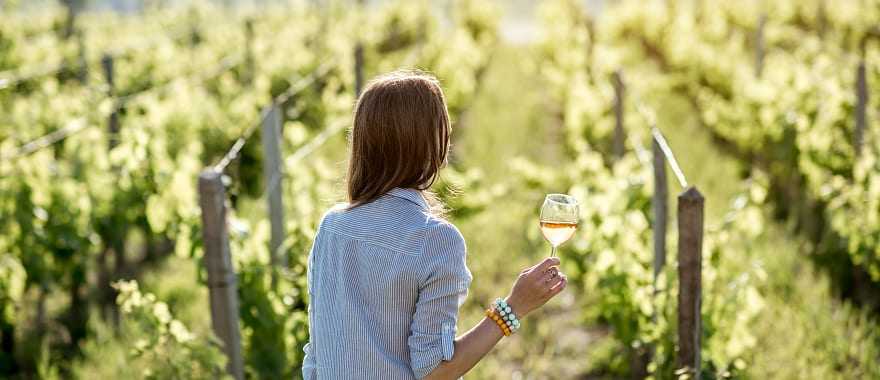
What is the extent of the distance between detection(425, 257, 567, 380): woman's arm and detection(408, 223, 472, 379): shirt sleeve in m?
0.02

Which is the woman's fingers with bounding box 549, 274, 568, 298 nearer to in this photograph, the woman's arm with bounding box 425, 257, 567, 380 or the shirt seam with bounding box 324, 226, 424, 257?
the woman's arm with bounding box 425, 257, 567, 380

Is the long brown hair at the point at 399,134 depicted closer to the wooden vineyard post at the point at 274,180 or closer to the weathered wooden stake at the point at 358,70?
the wooden vineyard post at the point at 274,180

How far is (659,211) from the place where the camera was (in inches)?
144

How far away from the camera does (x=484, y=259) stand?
5.97 meters

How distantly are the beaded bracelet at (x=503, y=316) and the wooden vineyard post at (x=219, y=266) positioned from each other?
1.44m

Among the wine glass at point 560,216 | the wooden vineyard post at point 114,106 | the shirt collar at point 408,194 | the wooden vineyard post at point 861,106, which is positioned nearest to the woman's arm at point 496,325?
the wine glass at point 560,216

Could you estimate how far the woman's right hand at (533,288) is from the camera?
1835 mm

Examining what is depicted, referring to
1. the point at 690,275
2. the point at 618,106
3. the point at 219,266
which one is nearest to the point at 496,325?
the point at 690,275

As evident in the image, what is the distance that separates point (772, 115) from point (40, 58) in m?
7.78

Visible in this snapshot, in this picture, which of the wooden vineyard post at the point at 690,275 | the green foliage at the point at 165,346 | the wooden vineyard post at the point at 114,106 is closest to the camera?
the wooden vineyard post at the point at 690,275

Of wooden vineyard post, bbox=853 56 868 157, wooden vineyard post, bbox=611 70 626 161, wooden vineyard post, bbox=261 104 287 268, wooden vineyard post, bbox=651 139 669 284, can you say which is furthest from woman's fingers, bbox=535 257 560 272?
wooden vineyard post, bbox=853 56 868 157

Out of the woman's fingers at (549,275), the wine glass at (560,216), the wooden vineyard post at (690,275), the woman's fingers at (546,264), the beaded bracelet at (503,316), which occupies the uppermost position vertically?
the wine glass at (560,216)

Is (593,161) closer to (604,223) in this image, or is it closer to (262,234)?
(604,223)

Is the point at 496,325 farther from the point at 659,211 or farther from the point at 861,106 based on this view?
the point at 861,106
